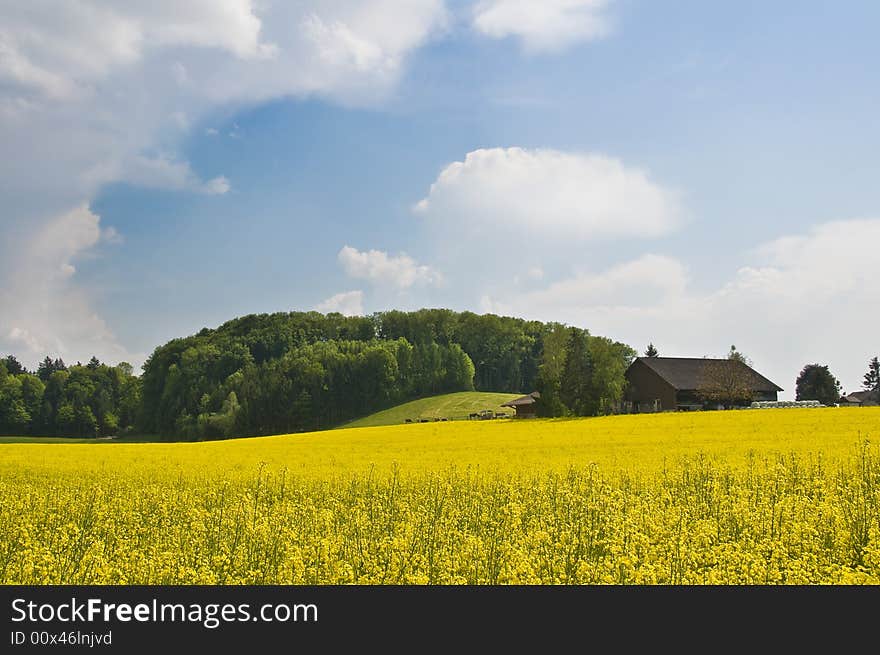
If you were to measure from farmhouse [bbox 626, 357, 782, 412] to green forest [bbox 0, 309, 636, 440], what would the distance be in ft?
29.6

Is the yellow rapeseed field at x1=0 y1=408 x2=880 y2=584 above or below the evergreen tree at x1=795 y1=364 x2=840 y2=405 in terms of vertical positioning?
below

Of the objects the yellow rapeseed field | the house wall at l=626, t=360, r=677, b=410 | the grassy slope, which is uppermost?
the house wall at l=626, t=360, r=677, b=410

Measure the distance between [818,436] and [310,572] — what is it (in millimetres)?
25144

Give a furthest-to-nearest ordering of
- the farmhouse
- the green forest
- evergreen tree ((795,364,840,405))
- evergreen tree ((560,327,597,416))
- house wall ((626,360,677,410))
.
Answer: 1. the green forest
2. evergreen tree ((795,364,840,405))
3. house wall ((626,360,677,410))
4. the farmhouse
5. evergreen tree ((560,327,597,416))

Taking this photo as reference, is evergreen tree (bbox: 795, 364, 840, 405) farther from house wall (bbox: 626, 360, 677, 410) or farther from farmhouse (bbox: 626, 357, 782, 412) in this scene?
house wall (bbox: 626, 360, 677, 410)

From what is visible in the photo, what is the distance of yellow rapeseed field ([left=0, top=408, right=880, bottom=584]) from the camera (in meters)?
9.24

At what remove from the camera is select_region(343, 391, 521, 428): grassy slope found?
95.5 m

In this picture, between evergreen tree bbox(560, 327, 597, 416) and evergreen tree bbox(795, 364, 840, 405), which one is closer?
evergreen tree bbox(560, 327, 597, 416)

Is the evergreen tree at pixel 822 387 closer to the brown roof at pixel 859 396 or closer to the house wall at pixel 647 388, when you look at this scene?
the house wall at pixel 647 388

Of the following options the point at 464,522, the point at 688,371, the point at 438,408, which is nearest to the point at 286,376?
the point at 438,408

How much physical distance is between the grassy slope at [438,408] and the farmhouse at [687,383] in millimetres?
26534

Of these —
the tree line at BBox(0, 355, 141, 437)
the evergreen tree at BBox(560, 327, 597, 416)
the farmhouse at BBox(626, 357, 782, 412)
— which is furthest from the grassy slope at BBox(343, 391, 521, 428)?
the tree line at BBox(0, 355, 141, 437)

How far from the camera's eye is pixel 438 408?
9881 centimetres

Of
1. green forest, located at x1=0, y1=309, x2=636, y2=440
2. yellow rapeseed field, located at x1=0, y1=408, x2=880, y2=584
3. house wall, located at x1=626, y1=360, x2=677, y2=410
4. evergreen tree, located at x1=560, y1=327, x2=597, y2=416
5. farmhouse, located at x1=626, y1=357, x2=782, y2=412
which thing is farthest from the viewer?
green forest, located at x1=0, y1=309, x2=636, y2=440
